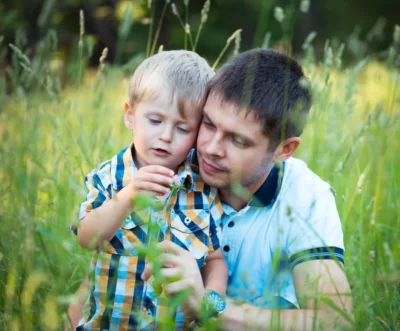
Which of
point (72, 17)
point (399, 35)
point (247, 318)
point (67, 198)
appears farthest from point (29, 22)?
point (247, 318)

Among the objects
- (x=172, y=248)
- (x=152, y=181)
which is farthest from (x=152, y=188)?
(x=172, y=248)

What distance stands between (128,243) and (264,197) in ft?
1.68

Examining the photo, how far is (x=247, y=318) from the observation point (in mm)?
1903

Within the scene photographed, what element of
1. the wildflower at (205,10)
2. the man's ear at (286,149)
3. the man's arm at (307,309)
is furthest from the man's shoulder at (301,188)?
the wildflower at (205,10)

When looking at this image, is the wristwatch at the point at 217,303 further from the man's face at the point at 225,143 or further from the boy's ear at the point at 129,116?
the boy's ear at the point at 129,116

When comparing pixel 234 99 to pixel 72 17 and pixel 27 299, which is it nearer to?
pixel 27 299

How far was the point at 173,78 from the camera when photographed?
6.53ft

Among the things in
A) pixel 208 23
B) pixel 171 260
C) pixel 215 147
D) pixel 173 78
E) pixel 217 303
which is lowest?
pixel 217 303

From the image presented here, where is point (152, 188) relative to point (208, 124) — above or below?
below

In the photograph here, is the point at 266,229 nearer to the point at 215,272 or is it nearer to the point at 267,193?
the point at 267,193

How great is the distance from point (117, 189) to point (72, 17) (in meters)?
8.96

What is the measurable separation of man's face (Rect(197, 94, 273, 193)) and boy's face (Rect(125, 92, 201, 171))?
45mm

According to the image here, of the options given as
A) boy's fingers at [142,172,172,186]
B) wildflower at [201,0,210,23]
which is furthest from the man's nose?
wildflower at [201,0,210,23]

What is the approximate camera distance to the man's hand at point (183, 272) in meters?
1.74
